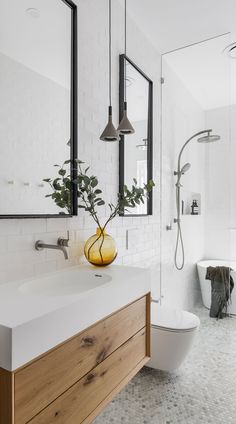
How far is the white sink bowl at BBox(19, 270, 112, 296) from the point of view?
127 centimetres

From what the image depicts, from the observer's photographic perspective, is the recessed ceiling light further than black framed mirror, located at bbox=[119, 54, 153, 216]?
No

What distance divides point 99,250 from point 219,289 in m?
1.85

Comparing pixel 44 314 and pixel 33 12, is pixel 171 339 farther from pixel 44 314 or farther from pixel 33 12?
pixel 33 12

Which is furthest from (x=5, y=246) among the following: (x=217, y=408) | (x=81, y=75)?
(x=217, y=408)

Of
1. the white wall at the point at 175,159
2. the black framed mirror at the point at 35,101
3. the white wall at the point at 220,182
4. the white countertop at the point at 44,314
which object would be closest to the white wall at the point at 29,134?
the black framed mirror at the point at 35,101

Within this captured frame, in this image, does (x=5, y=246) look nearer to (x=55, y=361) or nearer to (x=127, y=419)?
(x=55, y=361)

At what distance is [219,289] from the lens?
2.88 metres

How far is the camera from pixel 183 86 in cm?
Answer: 282

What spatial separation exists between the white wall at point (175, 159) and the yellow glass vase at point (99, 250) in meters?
1.27

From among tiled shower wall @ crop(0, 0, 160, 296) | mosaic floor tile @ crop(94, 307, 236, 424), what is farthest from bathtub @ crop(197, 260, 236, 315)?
tiled shower wall @ crop(0, 0, 160, 296)

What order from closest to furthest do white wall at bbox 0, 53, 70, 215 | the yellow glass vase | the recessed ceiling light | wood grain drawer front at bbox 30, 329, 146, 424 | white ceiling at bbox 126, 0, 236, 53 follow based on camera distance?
wood grain drawer front at bbox 30, 329, 146, 424, white wall at bbox 0, 53, 70, 215, the recessed ceiling light, the yellow glass vase, white ceiling at bbox 126, 0, 236, 53

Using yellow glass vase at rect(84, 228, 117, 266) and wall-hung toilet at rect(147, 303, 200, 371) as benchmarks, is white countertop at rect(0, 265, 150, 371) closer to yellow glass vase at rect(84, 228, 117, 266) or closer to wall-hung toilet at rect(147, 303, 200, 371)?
yellow glass vase at rect(84, 228, 117, 266)

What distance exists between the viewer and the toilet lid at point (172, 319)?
190 cm

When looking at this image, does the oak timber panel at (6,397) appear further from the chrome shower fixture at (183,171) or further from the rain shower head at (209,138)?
the rain shower head at (209,138)
